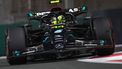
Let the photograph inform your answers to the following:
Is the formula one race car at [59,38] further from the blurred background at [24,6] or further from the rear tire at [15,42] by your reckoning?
the blurred background at [24,6]

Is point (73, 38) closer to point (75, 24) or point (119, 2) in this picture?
point (75, 24)

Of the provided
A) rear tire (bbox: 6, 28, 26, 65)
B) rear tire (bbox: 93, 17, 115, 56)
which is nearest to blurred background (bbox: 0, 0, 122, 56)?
rear tire (bbox: 93, 17, 115, 56)

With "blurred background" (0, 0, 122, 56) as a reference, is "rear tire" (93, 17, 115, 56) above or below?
below

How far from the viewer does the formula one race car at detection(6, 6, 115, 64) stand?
431 inches

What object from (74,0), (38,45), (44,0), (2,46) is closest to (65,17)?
(38,45)

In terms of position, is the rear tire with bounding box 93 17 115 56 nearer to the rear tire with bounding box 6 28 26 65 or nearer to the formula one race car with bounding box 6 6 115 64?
the formula one race car with bounding box 6 6 115 64

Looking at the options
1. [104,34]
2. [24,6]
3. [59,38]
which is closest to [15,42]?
[59,38]

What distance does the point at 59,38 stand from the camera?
10.9 m

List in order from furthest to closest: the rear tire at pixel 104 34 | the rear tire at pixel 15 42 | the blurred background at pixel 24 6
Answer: the blurred background at pixel 24 6 < the rear tire at pixel 104 34 < the rear tire at pixel 15 42

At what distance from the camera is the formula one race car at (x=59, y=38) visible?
10.9 metres

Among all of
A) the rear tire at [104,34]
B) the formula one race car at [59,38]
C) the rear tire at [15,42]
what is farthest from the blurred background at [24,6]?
the rear tire at [15,42]

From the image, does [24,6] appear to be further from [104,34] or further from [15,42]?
[104,34]

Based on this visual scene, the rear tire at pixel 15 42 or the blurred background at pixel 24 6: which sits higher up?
the blurred background at pixel 24 6

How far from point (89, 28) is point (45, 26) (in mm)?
1036
